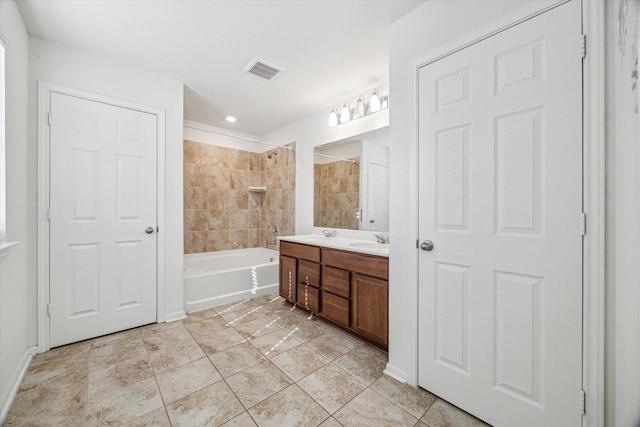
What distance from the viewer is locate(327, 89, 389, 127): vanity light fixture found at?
96.5 inches

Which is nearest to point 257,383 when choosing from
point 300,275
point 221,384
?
point 221,384

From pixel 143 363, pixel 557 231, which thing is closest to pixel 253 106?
pixel 143 363

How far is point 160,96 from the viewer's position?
2.49 metres

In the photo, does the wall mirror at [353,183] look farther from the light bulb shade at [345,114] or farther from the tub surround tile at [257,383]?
the tub surround tile at [257,383]

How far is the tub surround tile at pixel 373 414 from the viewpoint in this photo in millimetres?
1329

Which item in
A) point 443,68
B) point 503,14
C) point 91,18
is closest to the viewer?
point 503,14

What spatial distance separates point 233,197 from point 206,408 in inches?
125

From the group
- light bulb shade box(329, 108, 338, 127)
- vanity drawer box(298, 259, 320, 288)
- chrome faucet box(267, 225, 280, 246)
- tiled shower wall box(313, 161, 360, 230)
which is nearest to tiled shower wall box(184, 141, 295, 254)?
chrome faucet box(267, 225, 280, 246)

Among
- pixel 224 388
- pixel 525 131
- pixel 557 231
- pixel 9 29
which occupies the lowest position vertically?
pixel 224 388

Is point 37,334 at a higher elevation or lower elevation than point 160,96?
lower

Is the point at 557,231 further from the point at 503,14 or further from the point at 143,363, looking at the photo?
the point at 143,363

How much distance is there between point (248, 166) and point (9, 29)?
2.93 m

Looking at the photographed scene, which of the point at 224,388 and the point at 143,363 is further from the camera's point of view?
the point at 143,363

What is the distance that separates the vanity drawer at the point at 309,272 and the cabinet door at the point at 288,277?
11 cm
